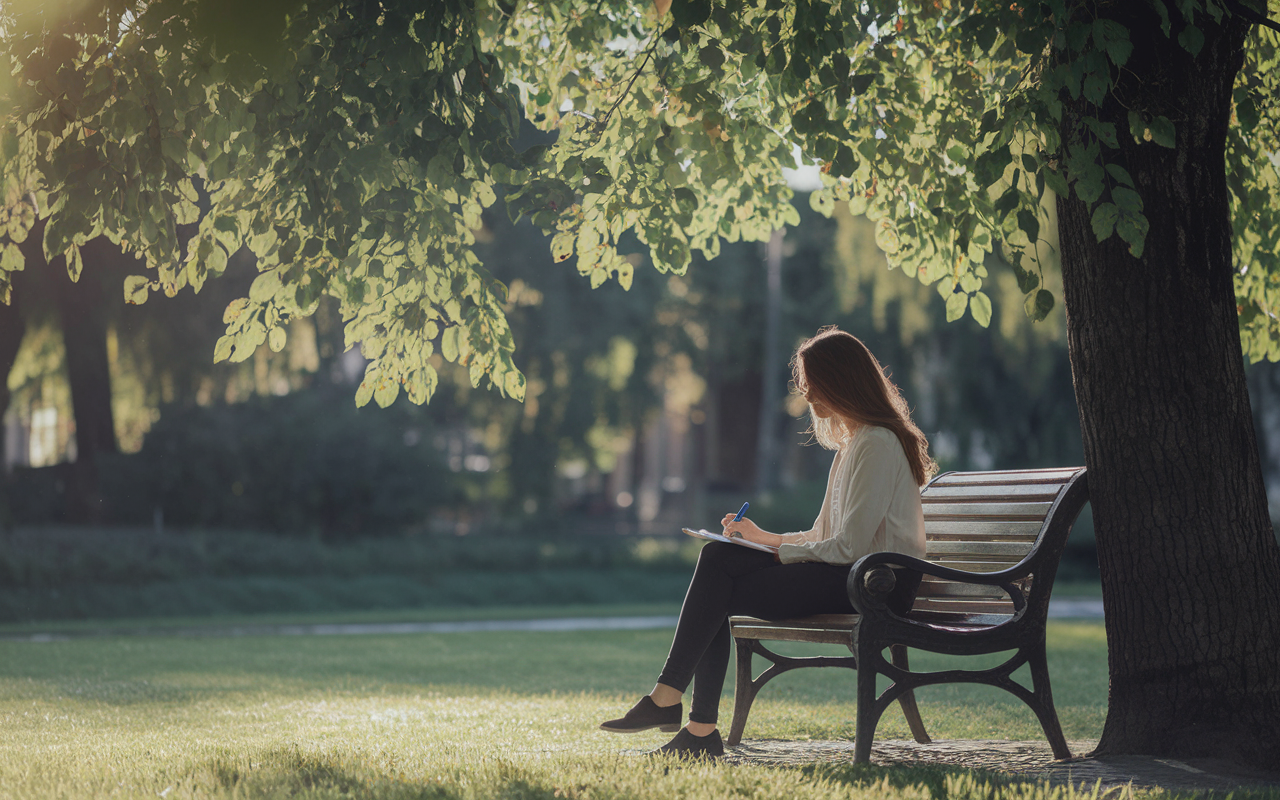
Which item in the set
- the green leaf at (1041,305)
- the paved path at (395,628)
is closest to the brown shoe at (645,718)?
the green leaf at (1041,305)

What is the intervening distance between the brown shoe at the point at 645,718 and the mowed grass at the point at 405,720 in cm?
12

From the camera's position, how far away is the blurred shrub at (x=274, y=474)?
24266mm

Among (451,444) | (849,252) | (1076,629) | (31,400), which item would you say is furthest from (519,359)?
(1076,629)

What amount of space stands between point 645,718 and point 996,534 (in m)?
1.63

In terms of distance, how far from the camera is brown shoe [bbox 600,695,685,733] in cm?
480

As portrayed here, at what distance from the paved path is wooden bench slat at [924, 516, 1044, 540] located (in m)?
10.4

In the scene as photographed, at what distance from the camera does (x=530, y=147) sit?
556 cm

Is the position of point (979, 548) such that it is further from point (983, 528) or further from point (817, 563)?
point (817, 563)

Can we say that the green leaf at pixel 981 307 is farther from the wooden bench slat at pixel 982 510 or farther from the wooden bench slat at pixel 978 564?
the wooden bench slat at pixel 978 564

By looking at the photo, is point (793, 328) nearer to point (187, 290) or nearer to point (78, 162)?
point (187, 290)

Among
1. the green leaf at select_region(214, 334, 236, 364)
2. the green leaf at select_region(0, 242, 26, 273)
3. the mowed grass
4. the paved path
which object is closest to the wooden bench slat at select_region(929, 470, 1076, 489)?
the mowed grass

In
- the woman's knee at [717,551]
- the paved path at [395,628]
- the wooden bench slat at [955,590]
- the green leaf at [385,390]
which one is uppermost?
the green leaf at [385,390]

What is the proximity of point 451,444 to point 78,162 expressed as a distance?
1056 inches

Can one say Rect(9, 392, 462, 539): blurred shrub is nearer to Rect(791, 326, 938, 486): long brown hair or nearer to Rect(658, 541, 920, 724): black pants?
Rect(658, 541, 920, 724): black pants
